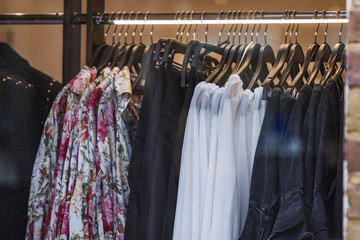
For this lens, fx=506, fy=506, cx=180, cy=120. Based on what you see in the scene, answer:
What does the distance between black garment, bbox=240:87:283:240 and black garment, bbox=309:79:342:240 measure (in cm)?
9

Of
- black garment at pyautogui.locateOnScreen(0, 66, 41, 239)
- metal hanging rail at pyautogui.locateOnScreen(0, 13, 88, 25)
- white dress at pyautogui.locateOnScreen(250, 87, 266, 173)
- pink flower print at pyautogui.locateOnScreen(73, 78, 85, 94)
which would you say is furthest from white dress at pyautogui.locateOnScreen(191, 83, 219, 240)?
metal hanging rail at pyautogui.locateOnScreen(0, 13, 88, 25)

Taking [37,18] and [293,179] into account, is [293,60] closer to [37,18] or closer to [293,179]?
[293,179]

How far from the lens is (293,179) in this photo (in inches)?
43.0

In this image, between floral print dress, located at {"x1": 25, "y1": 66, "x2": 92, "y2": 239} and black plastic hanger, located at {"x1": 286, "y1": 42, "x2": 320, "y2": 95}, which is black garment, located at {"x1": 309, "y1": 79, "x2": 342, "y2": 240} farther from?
floral print dress, located at {"x1": 25, "y1": 66, "x2": 92, "y2": 239}

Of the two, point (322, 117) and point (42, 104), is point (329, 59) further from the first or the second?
point (42, 104)

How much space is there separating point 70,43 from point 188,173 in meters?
0.84

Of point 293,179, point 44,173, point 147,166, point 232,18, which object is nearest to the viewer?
point 293,179

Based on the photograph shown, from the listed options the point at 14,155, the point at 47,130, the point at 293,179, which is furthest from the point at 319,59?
the point at 14,155

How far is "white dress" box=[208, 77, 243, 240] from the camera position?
119cm

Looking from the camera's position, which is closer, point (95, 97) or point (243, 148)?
point (243, 148)

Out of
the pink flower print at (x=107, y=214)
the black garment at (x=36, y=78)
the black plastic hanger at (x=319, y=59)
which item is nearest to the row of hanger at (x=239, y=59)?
the black plastic hanger at (x=319, y=59)

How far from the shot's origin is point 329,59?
1418 millimetres

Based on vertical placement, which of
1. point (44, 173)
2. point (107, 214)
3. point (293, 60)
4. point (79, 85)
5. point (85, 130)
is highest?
point (293, 60)

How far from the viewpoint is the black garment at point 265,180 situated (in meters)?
1.11
